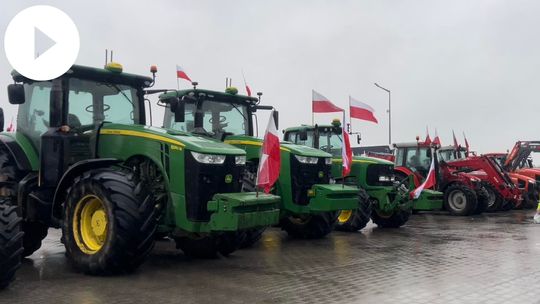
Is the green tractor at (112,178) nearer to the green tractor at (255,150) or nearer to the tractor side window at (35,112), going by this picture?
the tractor side window at (35,112)

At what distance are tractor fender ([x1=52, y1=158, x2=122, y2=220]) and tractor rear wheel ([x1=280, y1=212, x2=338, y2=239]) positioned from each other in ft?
14.0

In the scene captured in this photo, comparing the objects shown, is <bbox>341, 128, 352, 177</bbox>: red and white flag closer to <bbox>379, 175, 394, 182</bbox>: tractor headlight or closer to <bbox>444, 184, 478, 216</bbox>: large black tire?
<bbox>379, 175, 394, 182</bbox>: tractor headlight

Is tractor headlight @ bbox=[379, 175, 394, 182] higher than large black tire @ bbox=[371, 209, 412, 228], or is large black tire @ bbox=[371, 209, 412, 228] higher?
tractor headlight @ bbox=[379, 175, 394, 182]

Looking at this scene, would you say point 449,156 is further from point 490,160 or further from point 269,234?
point 269,234

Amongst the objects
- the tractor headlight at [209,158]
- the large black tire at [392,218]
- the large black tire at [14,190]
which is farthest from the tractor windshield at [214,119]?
the large black tire at [392,218]

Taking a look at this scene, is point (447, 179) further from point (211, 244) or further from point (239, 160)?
point (239, 160)

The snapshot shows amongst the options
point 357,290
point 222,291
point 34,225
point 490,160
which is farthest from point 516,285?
point 490,160

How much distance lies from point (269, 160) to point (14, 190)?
11.1ft

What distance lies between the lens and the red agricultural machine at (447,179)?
15.9 meters

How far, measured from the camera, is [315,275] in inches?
259

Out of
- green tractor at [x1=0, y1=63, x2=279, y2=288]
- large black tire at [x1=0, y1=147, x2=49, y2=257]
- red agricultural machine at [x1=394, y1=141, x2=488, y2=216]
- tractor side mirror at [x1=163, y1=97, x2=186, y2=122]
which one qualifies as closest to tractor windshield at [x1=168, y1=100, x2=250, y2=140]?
tractor side mirror at [x1=163, y1=97, x2=186, y2=122]

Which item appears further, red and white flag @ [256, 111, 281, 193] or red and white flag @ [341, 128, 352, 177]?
red and white flag @ [341, 128, 352, 177]

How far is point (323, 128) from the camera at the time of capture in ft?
40.4

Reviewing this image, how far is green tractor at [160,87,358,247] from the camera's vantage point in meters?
9.27
